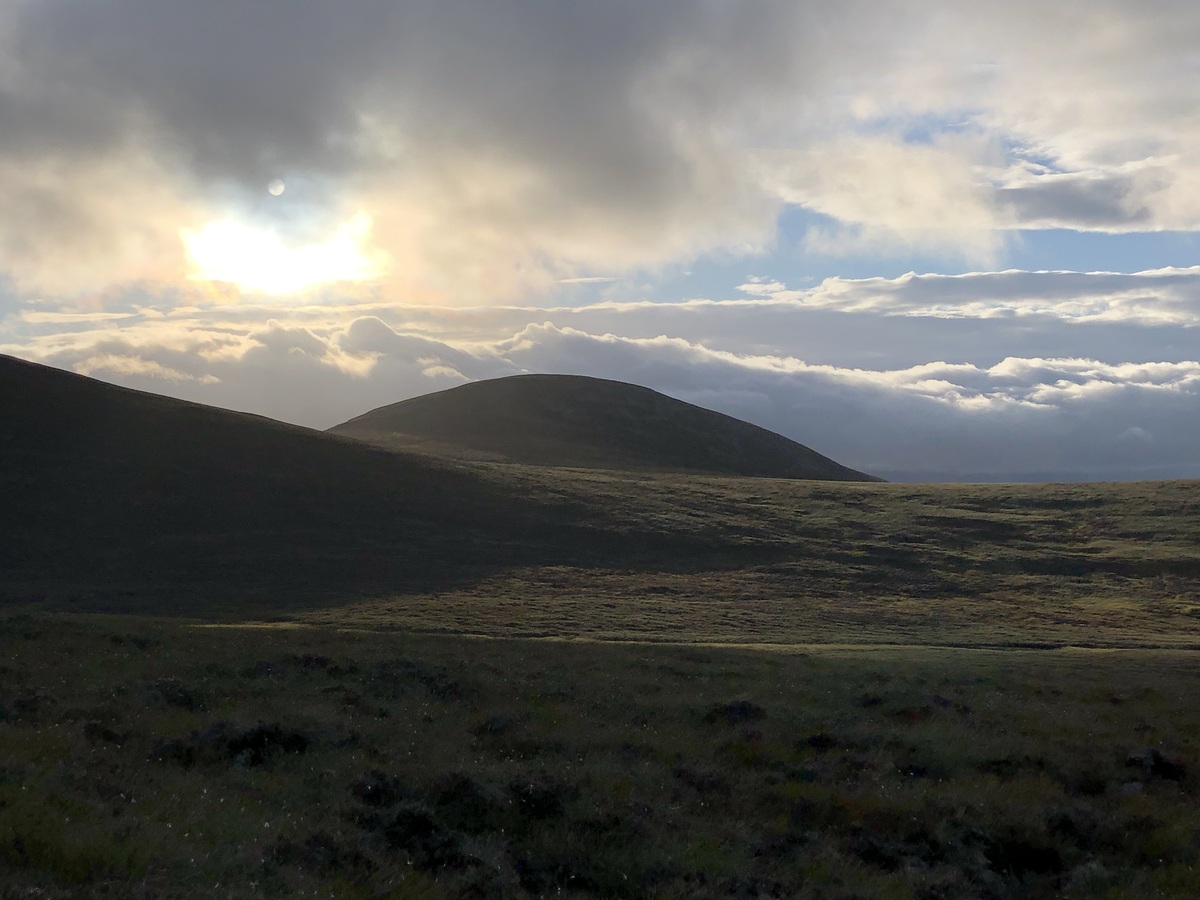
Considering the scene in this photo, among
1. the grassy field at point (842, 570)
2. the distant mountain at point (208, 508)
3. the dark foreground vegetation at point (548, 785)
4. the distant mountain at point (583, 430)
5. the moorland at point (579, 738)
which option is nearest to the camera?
the dark foreground vegetation at point (548, 785)

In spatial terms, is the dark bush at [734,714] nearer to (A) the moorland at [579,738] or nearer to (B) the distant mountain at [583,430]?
(A) the moorland at [579,738]

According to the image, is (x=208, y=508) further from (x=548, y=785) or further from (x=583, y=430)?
(x=583, y=430)

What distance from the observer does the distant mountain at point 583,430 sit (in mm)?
143625

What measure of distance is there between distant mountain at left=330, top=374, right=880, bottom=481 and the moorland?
253 feet

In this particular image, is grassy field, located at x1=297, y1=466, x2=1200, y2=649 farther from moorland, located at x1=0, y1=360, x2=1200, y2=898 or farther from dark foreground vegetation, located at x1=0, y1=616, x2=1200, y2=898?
dark foreground vegetation, located at x1=0, y1=616, x2=1200, y2=898

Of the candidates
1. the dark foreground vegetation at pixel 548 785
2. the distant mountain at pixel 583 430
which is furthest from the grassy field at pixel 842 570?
the distant mountain at pixel 583 430

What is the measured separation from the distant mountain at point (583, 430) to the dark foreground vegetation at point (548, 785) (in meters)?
108

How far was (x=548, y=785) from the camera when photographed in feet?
42.8

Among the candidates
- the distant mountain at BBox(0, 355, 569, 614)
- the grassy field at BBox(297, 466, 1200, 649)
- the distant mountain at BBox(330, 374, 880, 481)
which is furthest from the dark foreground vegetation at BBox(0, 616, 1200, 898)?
the distant mountain at BBox(330, 374, 880, 481)

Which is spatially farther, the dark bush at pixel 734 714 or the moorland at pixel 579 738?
the dark bush at pixel 734 714

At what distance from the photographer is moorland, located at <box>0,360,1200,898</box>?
10.5 metres

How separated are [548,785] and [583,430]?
149m

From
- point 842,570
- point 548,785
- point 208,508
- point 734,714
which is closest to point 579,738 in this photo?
point 548,785

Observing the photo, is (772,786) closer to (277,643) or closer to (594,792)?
(594,792)
